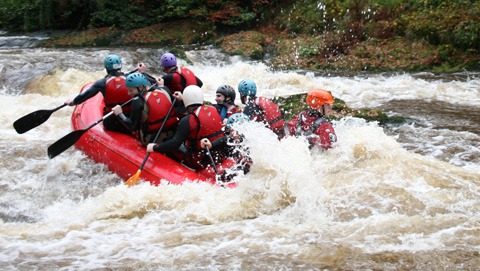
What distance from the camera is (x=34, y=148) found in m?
8.26

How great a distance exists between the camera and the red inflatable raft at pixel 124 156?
6067mm

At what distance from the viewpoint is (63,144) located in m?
6.93

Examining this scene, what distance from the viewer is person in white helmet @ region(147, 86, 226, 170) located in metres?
6.04

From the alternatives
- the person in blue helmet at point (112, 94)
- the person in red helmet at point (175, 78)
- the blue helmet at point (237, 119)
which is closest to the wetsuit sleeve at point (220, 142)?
the blue helmet at point (237, 119)

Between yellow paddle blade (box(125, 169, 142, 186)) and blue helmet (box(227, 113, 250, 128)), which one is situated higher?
blue helmet (box(227, 113, 250, 128))

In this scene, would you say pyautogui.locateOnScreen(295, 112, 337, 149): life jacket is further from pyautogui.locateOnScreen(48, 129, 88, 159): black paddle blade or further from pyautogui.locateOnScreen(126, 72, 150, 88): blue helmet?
pyautogui.locateOnScreen(48, 129, 88, 159): black paddle blade

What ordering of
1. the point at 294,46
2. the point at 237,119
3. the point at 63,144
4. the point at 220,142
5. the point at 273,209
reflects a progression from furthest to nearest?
the point at 294,46 < the point at 63,144 < the point at 220,142 < the point at 237,119 < the point at 273,209

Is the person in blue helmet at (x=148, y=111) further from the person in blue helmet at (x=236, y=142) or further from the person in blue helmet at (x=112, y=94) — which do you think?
the person in blue helmet at (x=236, y=142)

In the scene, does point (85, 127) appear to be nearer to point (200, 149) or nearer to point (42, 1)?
point (200, 149)

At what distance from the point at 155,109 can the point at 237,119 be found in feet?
3.68

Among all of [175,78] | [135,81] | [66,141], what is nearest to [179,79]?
[175,78]

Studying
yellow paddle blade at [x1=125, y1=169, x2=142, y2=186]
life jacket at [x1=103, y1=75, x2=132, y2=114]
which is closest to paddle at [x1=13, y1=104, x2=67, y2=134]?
life jacket at [x1=103, y1=75, x2=132, y2=114]

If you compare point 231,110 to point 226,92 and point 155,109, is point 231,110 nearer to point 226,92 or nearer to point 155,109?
point 226,92

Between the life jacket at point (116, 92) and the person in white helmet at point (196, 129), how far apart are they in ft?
4.13
